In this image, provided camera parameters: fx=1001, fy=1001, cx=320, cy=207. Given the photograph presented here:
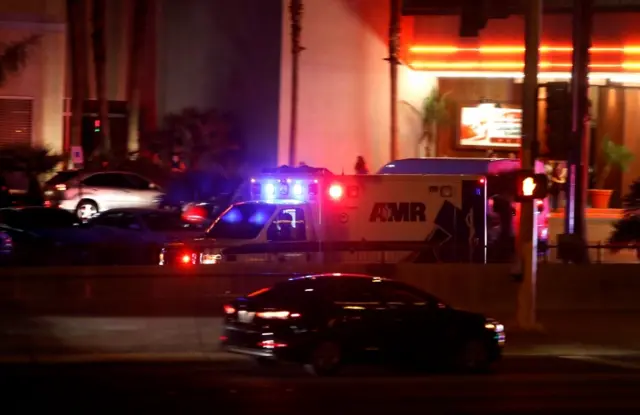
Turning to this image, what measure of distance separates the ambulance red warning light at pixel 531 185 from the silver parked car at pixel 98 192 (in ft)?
61.6

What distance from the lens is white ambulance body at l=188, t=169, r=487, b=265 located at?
1950 cm

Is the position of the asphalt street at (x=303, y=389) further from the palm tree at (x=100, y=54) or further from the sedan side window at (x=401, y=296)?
the palm tree at (x=100, y=54)

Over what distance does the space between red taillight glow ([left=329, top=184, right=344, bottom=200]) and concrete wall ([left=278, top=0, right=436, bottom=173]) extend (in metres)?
13.5

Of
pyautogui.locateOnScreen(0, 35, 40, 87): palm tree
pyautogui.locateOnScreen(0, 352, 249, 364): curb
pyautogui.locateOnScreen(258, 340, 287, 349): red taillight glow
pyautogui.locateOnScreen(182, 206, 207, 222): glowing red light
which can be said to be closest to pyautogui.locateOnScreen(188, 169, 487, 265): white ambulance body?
pyautogui.locateOnScreen(0, 352, 249, 364): curb

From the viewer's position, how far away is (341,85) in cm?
3419

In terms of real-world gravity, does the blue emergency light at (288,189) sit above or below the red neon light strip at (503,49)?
below

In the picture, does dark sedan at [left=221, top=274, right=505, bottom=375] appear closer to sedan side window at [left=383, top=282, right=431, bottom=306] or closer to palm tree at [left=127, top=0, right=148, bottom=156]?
sedan side window at [left=383, top=282, right=431, bottom=306]

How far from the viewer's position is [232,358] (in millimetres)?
15406

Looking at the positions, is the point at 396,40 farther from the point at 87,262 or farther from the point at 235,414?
the point at 235,414

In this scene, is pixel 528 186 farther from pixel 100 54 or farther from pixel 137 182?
pixel 100 54

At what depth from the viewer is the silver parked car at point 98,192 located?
32844 millimetres

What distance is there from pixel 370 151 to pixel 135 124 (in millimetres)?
13531

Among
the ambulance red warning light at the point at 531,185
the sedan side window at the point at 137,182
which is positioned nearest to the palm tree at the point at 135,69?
the sedan side window at the point at 137,182

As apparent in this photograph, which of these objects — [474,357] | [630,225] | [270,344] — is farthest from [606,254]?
[270,344]
